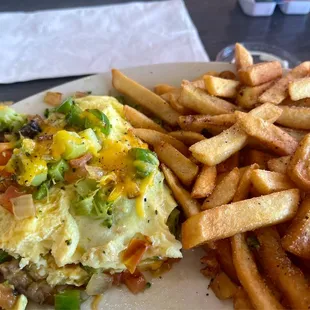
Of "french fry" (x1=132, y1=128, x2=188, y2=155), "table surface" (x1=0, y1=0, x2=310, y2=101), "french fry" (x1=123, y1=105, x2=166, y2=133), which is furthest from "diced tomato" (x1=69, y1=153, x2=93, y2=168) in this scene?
"table surface" (x1=0, y1=0, x2=310, y2=101)

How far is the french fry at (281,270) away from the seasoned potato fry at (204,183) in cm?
34

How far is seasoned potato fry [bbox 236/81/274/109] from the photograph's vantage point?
285cm

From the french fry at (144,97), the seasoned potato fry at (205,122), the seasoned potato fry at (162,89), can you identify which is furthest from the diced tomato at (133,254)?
the seasoned potato fry at (162,89)

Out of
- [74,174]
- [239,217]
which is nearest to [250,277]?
[239,217]

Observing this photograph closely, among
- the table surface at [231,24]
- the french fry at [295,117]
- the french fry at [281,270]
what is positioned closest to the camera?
the french fry at [281,270]

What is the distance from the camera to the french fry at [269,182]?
7.82 ft

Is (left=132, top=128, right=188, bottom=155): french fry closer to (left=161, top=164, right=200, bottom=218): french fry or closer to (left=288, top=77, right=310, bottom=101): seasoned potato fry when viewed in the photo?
(left=161, top=164, right=200, bottom=218): french fry

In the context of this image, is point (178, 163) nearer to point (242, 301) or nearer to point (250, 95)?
point (250, 95)

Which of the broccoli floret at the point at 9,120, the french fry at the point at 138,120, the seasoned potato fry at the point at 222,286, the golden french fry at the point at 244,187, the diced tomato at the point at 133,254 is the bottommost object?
the seasoned potato fry at the point at 222,286

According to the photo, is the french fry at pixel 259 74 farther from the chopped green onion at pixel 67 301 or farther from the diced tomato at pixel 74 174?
the chopped green onion at pixel 67 301

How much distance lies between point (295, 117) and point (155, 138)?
A: 825 millimetres

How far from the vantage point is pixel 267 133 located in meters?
2.57

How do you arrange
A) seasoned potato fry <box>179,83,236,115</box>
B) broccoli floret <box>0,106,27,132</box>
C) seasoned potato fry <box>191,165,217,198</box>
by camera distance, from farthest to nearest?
broccoli floret <box>0,106,27,132</box> < seasoned potato fry <box>179,83,236,115</box> < seasoned potato fry <box>191,165,217,198</box>

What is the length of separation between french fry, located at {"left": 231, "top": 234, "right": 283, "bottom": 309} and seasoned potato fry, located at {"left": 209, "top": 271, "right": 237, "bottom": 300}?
15cm
